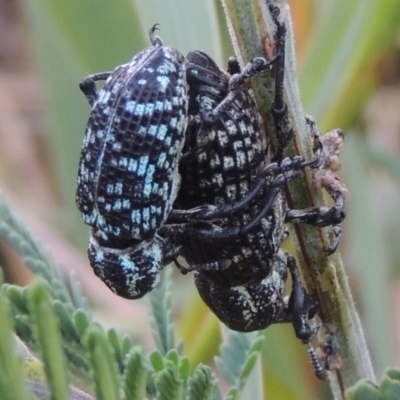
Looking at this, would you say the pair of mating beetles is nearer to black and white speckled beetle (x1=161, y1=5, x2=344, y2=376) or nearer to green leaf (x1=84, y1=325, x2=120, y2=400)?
black and white speckled beetle (x1=161, y1=5, x2=344, y2=376)

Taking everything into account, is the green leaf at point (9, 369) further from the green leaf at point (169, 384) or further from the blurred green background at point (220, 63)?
the blurred green background at point (220, 63)

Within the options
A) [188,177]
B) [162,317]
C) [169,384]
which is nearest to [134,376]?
[169,384]

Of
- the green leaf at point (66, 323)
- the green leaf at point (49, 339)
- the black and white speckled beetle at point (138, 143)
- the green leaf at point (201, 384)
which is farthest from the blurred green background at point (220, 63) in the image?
the green leaf at point (49, 339)

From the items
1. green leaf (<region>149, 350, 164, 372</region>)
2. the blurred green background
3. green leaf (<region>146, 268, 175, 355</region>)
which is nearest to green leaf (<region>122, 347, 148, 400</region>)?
green leaf (<region>149, 350, 164, 372</region>)

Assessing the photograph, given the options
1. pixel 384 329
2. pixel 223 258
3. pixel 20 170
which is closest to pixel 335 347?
pixel 223 258

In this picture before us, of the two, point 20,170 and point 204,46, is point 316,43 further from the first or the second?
point 20,170

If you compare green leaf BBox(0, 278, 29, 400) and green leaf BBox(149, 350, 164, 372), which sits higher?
green leaf BBox(0, 278, 29, 400)
